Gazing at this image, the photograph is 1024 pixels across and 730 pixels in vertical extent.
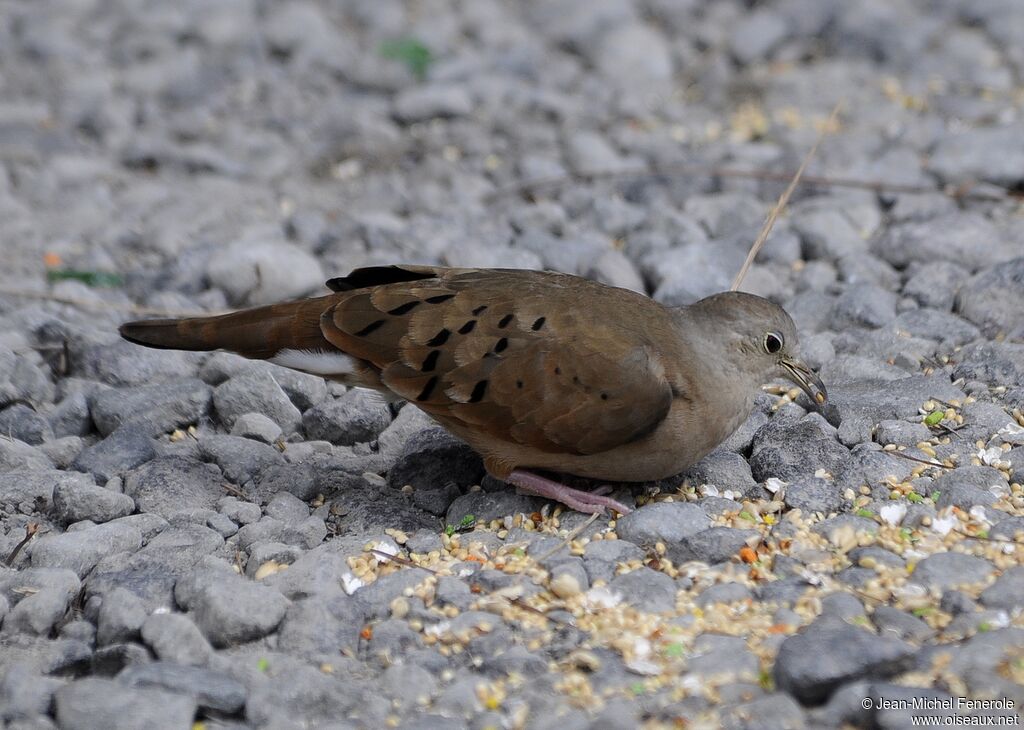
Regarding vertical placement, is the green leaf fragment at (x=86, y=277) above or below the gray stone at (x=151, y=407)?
below

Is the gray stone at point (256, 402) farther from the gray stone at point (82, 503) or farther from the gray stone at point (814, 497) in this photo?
the gray stone at point (814, 497)

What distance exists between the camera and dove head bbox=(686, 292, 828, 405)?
180 inches

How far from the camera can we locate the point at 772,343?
461 cm

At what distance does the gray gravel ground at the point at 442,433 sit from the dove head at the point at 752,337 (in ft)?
0.85

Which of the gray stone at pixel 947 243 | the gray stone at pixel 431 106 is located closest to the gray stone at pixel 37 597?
the gray stone at pixel 947 243

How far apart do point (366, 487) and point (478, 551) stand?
658 mm

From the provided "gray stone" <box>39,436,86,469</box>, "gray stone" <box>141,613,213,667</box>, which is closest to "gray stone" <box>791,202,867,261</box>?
"gray stone" <box>39,436,86,469</box>

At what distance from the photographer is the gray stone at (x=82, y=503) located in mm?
4445

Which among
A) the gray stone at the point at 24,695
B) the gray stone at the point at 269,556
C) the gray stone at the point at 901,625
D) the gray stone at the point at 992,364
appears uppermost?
the gray stone at the point at 992,364

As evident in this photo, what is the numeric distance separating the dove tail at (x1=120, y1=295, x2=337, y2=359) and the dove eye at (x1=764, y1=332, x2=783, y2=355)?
1.56 m

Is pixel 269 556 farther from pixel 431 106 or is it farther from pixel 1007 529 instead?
pixel 431 106

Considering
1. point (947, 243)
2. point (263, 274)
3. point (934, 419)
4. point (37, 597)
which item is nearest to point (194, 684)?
point (37, 597)

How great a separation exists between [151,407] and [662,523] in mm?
2194

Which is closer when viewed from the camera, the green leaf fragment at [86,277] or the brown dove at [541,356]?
the brown dove at [541,356]
